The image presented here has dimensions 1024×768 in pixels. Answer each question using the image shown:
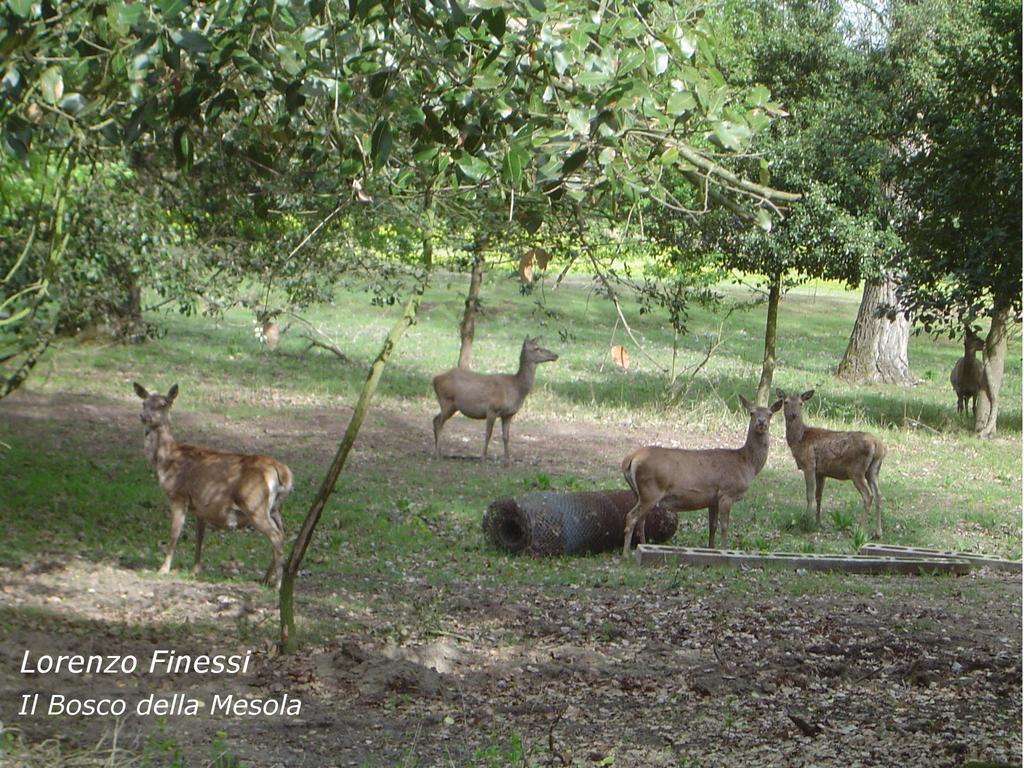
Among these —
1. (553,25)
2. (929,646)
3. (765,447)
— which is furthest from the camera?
(765,447)

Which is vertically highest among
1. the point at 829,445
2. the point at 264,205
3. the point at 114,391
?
the point at 264,205

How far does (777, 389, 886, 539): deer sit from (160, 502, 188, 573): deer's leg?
6.30 meters

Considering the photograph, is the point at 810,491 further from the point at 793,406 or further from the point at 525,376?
the point at 525,376

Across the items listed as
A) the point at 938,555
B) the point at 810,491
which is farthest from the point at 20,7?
the point at 810,491

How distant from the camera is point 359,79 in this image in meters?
8.09

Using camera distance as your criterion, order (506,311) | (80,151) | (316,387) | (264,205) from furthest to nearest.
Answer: (506,311), (316,387), (80,151), (264,205)

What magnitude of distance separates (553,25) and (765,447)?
7.08 metres

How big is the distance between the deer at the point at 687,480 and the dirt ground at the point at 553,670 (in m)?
1.64

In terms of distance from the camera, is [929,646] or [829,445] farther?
[829,445]

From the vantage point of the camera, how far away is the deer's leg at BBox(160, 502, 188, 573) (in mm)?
9086

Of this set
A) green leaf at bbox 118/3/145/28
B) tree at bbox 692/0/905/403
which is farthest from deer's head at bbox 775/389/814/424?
green leaf at bbox 118/3/145/28

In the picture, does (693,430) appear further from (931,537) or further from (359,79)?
(359,79)

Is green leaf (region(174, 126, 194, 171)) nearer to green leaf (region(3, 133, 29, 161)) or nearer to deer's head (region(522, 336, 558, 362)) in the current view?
green leaf (region(3, 133, 29, 161))

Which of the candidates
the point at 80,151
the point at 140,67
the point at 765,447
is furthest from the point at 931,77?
the point at 140,67
